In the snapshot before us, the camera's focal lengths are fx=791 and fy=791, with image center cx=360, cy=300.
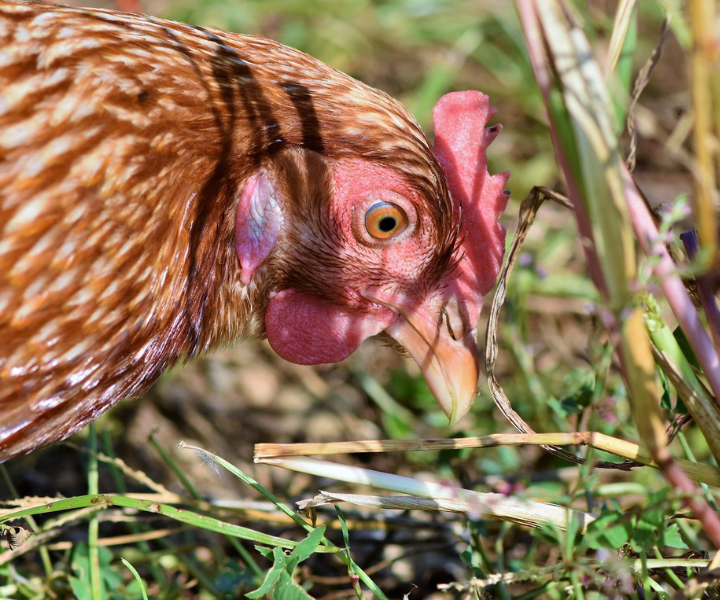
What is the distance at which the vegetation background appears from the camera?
162cm

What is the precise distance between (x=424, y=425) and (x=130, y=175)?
1.79 meters

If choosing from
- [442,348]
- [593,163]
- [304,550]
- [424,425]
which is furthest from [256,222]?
[424,425]

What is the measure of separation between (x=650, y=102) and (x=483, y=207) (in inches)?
102

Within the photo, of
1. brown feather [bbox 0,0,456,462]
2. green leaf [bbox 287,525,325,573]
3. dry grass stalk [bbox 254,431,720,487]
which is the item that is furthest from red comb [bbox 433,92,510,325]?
green leaf [bbox 287,525,325,573]

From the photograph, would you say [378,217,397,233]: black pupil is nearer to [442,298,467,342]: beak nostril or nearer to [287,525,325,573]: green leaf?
[442,298,467,342]: beak nostril

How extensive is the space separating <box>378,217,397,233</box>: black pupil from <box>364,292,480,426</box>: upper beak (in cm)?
16

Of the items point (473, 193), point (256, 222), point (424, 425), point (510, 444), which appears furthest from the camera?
point (424, 425)

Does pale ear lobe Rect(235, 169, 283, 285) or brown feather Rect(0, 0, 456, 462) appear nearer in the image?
brown feather Rect(0, 0, 456, 462)

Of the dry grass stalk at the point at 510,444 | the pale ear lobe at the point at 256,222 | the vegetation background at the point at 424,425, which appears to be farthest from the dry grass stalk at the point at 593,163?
the pale ear lobe at the point at 256,222

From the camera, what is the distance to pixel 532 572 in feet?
4.42

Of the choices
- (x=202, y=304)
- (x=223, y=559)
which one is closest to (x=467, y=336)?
(x=202, y=304)

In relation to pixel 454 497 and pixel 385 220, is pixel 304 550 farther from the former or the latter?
pixel 385 220

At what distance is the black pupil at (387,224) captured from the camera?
1810 millimetres

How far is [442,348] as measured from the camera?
1842 mm
